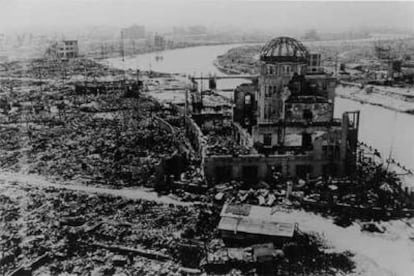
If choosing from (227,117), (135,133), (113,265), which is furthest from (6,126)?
(113,265)

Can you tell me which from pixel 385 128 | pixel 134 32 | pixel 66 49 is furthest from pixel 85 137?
pixel 134 32

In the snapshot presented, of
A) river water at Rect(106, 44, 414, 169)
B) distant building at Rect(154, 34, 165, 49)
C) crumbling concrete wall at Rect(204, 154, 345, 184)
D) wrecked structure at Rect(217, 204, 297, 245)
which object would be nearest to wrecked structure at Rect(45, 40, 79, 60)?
distant building at Rect(154, 34, 165, 49)

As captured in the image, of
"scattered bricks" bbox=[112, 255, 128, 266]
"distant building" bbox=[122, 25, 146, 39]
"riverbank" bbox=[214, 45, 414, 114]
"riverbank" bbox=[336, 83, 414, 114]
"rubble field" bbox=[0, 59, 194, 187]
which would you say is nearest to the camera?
"scattered bricks" bbox=[112, 255, 128, 266]

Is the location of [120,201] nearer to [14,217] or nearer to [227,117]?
[14,217]

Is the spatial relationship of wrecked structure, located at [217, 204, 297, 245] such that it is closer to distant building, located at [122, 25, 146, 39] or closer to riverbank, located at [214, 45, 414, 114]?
riverbank, located at [214, 45, 414, 114]

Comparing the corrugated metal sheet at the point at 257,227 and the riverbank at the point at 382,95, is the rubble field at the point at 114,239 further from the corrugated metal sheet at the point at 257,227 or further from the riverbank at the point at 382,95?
the riverbank at the point at 382,95

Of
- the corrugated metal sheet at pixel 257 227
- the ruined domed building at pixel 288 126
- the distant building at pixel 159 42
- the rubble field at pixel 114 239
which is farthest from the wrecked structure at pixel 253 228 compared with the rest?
the distant building at pixel 159 42
